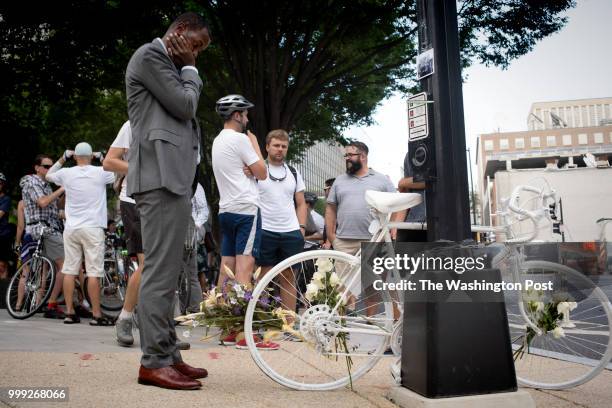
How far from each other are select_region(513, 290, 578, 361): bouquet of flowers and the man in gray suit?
6.18 ft

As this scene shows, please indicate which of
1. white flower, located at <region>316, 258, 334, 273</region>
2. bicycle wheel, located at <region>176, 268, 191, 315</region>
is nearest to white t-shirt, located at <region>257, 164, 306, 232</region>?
bicycle wheel, located at <region>176, 268, 191, 315</region>

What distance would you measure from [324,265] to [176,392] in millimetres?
1056

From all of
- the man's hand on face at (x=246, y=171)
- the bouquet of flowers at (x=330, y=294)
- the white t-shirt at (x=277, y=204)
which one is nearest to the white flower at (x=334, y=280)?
the bouquet of flowers at (x=330, y=294)

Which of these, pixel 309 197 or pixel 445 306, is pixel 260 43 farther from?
pixel 445 306

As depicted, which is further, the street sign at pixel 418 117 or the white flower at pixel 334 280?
the white flower at pixel 334 280

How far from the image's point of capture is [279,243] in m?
5.91

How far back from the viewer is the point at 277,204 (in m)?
5.95

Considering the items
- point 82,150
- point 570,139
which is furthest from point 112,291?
point 570,139

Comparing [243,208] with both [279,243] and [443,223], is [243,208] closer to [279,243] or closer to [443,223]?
[279,243]

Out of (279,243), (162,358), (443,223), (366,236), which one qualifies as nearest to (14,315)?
(279,243)

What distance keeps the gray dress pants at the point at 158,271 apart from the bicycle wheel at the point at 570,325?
1.91 metres

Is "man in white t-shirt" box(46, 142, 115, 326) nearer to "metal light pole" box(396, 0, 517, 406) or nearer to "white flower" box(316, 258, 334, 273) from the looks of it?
"white flower" box(316, 258, 334, 273)

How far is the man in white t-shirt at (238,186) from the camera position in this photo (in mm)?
5170

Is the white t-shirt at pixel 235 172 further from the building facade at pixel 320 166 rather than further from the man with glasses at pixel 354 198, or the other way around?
the building facade at pixel 320 166
